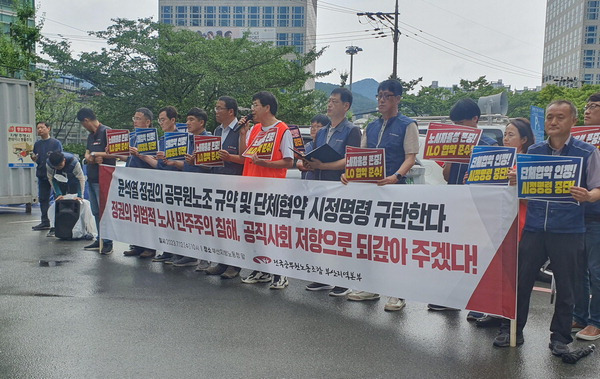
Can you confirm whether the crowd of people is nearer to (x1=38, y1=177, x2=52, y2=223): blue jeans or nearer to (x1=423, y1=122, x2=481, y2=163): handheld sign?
(x1=423, y1=122, x2=481, y2=163): handheld sign

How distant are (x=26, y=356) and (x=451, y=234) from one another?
336 centimetres

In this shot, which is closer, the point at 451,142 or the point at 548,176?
the point at 548,176

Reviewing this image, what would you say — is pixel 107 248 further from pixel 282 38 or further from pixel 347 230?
pixel 282 38

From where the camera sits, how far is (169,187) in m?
7.51

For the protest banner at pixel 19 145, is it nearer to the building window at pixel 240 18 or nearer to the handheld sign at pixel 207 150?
the handheld sign at pixel 207 150

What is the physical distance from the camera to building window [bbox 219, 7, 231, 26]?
9306cm

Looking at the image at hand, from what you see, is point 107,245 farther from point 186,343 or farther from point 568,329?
point 568,329

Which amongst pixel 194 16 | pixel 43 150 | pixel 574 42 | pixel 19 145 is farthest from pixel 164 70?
pixel 574 42

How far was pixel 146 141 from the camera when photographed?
7.91m

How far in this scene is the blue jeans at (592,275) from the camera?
478cm

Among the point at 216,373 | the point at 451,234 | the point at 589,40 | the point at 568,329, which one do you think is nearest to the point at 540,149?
the point at 451,234

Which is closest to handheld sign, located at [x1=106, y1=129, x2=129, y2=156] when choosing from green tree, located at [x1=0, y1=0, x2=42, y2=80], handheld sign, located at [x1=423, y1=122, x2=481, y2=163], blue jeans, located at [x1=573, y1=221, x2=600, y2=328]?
handheld sign, located at [x1=423, y1=122, x2=481, y2=163]

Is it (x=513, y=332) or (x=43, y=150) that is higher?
(x=43, y=150)

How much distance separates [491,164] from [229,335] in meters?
2.56
